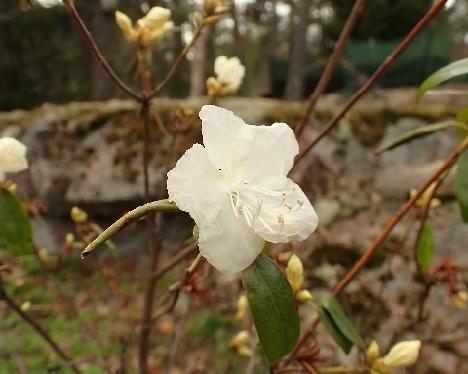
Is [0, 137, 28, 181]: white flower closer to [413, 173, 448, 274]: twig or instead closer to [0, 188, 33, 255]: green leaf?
[0, 188, 33, 255]: green leaf

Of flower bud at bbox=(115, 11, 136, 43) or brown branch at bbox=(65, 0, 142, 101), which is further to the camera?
flower bud at bbox=(115, 11, 136, 43)

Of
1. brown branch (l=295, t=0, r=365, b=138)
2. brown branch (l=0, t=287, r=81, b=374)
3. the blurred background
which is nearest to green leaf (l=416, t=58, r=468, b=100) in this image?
brown branch (l=295, t=0, r=365, b=138)

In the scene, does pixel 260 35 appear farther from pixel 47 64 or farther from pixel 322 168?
pixel 322 168

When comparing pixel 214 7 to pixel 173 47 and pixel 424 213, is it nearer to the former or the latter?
pixel 424 213

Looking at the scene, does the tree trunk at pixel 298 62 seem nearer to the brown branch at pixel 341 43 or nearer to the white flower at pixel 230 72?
the white flower at pixel 230 72

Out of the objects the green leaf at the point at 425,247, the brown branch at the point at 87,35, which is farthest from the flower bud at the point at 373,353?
the brown branch at the point at 87,35

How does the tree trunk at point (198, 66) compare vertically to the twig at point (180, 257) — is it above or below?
below
